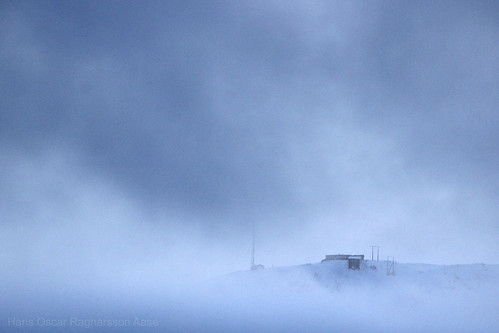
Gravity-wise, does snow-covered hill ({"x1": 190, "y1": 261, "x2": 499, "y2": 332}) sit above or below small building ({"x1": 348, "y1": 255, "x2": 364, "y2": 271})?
below

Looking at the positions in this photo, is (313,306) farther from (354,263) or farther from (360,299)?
(354,263)

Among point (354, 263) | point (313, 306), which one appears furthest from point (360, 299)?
point (354, 263)

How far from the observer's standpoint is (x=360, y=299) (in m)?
99.6

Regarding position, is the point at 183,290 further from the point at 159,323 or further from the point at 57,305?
the point at 159,323

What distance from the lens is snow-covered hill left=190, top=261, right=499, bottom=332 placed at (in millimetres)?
84312

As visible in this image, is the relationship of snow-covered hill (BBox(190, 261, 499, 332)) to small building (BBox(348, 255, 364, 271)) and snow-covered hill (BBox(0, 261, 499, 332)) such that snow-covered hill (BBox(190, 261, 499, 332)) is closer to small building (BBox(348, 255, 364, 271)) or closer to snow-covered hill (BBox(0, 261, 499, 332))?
snow-covered hill (BBox(0, 261, 499, 332))

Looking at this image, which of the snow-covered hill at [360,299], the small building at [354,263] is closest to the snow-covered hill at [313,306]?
the snow-covered hill at [360,299]

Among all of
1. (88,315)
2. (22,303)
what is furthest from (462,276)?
(22,303)

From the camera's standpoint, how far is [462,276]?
343ft

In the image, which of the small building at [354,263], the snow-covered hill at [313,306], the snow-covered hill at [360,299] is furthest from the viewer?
the small building at [354,263]

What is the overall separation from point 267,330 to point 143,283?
117 m

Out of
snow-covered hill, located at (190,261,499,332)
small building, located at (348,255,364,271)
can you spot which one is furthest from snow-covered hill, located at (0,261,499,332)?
small building, located at (348,255,364,271)

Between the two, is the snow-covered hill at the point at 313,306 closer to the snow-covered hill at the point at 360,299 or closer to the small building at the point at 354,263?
the snow-covered hill at the point at 360,299

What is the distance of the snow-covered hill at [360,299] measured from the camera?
277 ft
